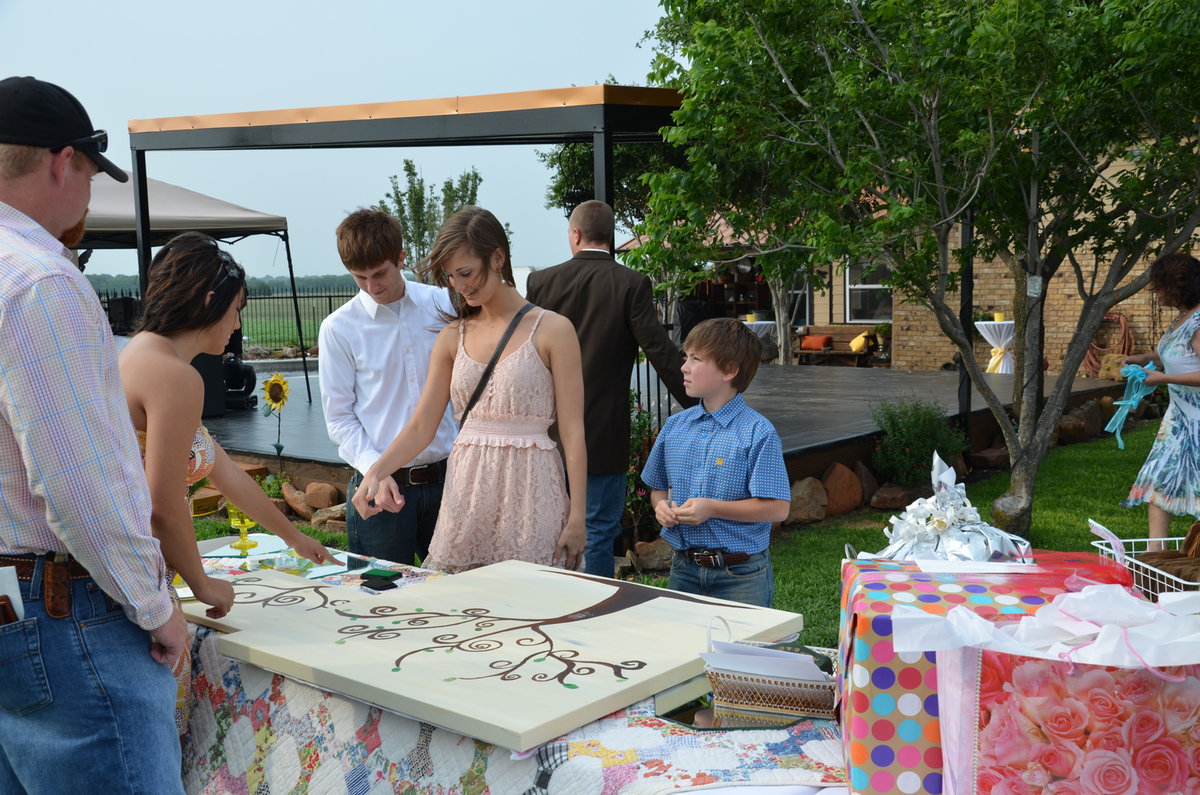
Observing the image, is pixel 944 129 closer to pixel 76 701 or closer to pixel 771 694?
pixel 771 694

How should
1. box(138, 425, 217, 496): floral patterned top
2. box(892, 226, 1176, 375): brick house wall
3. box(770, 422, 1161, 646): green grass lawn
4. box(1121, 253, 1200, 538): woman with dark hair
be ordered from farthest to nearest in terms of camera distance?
1. box(892, 226, 1176, 375): brick house wall
2. box(770, 422, 1161, 646): green grass lawn
3. box(1121, 253, 1200, 538): woman with dark hair
4. box(138, 425, 217, 496): floral patterned top

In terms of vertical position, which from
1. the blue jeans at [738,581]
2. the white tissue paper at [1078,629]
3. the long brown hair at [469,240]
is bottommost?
the blue jeans at [738,581]

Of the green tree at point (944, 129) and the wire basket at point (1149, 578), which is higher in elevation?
the green tree at point (944, 129)

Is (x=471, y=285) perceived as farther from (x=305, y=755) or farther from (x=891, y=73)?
(x=891, y=73)

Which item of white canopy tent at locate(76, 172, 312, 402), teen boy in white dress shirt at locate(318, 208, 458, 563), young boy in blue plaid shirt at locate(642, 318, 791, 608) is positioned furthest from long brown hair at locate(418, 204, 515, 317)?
white canopy tent at locate(76, 172, 312, 402)

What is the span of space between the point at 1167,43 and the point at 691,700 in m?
5.50

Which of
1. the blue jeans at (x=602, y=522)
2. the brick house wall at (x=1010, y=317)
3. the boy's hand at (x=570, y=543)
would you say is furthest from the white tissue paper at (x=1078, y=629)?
the brick house wall at (x=1010, y=317)

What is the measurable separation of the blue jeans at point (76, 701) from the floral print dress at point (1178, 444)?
5.27 m

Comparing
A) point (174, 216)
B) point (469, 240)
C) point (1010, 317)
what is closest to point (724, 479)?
point (469, 240)

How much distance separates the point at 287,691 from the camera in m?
2.03

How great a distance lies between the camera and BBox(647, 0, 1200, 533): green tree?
5.96m

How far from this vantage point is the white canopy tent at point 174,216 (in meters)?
12.2

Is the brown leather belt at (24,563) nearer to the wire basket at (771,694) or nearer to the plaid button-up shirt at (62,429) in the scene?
the plaid button-up shirt at (62,429)

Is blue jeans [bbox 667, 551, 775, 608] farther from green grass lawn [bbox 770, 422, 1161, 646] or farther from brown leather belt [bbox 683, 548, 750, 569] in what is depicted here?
green grass lawn [bbox 770, 422, 1161, 646]
